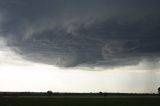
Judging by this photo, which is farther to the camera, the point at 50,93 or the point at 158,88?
the point at 158,88

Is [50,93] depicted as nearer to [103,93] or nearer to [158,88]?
[103,93]

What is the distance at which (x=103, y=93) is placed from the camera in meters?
184

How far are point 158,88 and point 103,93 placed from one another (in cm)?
3557

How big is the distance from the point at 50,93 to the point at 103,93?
3060cm

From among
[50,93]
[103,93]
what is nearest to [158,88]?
[103,93]

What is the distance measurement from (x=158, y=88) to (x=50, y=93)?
6604cm

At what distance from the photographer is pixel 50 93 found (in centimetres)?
17838

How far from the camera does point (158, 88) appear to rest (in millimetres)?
193625
